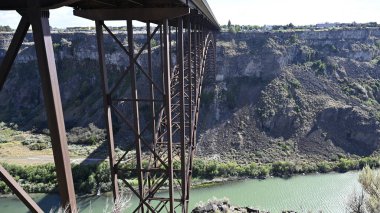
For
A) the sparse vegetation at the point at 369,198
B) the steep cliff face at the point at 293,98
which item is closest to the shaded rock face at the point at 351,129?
the steep cliff face at the point at 293,98

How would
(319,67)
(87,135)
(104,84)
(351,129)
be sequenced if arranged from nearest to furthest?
(104,84) → (351,129) → (87,135) → (319,67)

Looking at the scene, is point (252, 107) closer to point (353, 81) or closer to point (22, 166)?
point (353, 81)

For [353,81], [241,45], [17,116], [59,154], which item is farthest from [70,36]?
[59,154]

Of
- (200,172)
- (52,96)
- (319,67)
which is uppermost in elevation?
(52,96)

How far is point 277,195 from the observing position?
24.2 metres

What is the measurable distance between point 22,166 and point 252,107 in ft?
71.2

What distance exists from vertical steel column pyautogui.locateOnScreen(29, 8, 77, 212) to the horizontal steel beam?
3.85 m

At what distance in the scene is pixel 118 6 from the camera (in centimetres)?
738

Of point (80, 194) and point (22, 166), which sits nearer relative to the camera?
point (80, 194)

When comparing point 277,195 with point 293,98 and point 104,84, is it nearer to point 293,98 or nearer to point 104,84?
point 293,98

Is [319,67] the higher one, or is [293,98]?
[319,67]

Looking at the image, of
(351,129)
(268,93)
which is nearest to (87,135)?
(268,93)

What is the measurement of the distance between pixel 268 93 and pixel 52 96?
36.3 metres

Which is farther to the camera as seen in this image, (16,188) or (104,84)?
(104,84)
